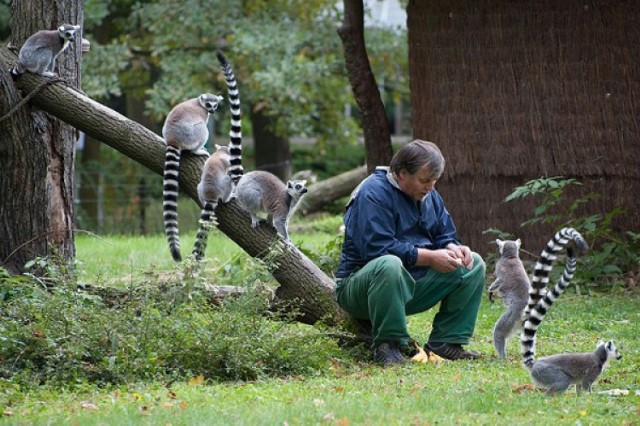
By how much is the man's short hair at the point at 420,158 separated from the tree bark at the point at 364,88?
5.73m

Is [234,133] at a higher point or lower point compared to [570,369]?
higher

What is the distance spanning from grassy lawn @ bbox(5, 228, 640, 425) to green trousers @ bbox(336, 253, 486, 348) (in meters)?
0.28

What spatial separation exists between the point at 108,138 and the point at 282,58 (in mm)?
11355

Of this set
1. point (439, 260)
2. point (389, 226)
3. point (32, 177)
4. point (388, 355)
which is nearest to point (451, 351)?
point (388, 355)

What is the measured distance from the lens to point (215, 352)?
6.98m

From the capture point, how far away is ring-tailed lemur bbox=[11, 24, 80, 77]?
28.8ft

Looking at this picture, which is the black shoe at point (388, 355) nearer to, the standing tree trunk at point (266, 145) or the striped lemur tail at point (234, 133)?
the striped lemur tail at point (234, 133)

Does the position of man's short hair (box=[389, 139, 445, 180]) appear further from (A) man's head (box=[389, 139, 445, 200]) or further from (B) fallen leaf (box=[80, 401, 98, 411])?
(B) fallen leaf (box=[80, 401, 98, 411])

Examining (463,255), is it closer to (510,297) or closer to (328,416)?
(510,297)

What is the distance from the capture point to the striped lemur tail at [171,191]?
340 inches

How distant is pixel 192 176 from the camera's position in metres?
8.91

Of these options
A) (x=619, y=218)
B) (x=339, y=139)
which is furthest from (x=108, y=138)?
(x=339, y=139)

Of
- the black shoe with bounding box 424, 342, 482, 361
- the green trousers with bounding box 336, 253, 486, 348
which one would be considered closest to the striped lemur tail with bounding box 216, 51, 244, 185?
the green trousers with bounding box 336, 253, 486, 348

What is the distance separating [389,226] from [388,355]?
0.93 metres
